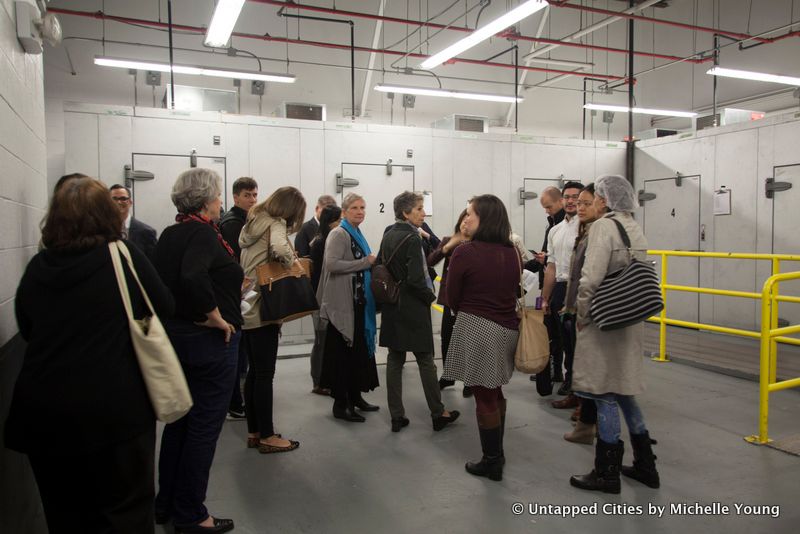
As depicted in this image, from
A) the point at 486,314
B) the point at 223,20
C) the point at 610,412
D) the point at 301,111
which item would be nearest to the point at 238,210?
the point at 486,314

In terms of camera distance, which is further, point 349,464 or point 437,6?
point 437,6

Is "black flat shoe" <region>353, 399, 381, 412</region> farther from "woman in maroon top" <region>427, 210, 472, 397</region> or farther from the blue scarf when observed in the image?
"woman in maroon top" <region>427, 210, 472, 397</region>

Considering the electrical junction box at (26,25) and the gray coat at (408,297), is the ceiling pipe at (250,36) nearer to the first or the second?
the electrical junction box at (26,25)

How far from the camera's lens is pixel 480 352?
297 cm

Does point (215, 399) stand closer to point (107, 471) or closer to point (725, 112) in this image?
point (107, 471)

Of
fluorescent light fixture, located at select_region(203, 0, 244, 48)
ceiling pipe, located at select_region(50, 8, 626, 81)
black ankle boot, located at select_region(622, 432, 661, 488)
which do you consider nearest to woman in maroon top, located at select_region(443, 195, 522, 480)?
black ankle boot, located at select_region(622, 432, 661, 488)

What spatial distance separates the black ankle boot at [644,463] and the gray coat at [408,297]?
1.32m

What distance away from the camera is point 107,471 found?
175cm

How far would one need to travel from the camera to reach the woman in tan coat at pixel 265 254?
10.7 ft

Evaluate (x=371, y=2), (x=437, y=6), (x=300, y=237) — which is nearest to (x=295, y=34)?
(x=371, y=2)

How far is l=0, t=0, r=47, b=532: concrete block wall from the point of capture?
84.4 inches

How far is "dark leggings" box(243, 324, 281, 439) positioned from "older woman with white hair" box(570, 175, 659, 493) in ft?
5.52

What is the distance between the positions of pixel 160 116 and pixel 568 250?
459 centimetres

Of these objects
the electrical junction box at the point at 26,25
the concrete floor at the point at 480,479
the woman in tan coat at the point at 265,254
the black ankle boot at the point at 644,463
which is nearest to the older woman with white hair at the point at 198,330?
the concrete floor at the point at 480,479
